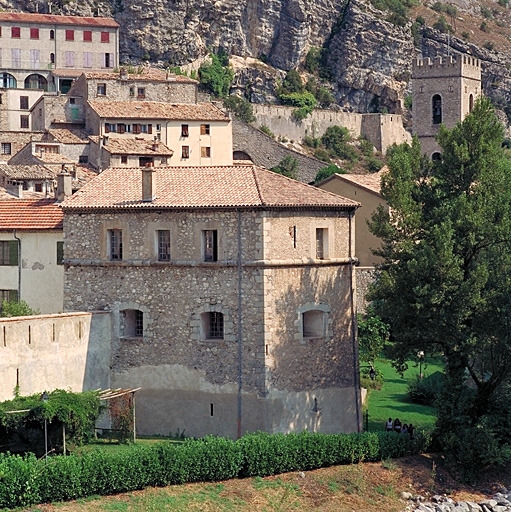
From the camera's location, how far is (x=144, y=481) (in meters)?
34.1

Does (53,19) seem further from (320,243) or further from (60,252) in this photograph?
(320,243)

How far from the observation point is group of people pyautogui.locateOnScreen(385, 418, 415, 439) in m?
40.6

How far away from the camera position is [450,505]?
36781 mm

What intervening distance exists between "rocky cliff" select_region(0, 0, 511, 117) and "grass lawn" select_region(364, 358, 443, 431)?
67.9m

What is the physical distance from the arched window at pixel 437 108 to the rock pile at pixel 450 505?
61.5 m

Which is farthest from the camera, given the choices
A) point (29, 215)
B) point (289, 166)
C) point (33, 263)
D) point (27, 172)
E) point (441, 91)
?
point (289, 166)

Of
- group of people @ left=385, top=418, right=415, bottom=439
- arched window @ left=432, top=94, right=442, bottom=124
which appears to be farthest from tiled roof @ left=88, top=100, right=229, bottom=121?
group of people @ left=385, top=418, right=415, bottom=439

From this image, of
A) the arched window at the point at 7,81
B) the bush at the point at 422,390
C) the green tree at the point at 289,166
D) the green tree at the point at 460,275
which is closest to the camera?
the green tree at the point at 460,275

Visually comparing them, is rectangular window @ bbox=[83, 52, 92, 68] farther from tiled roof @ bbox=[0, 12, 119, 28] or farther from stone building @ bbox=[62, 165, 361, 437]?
stone building @ bbox=[62, 165, 361, 437]

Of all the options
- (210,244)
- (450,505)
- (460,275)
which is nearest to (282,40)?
(210,244)

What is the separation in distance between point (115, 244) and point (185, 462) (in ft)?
27.9

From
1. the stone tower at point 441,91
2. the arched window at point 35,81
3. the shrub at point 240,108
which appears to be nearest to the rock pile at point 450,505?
the stone tower at point 441,91

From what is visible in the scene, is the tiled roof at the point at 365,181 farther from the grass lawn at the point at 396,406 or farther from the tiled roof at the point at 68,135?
the tiled roof at the point at 68,135

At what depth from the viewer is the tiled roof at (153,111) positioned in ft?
262
